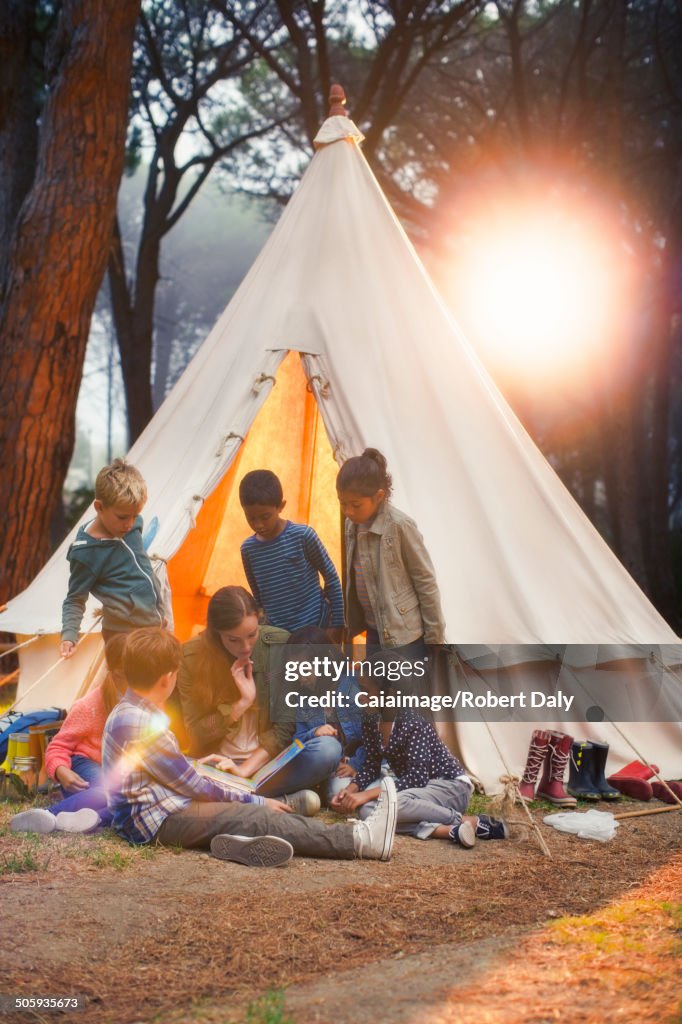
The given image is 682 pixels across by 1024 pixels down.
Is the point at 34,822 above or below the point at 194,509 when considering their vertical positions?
below

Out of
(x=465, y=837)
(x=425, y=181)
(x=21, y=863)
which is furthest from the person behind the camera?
(x=425, y=181)

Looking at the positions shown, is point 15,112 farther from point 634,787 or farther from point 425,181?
point 425,181

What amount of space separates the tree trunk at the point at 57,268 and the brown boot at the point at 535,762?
139 inches

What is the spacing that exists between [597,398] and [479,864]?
22.2ft

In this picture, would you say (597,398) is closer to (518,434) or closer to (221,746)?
(518,434)

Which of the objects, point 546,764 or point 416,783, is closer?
point 416,783

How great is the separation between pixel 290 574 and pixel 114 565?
1.00 metres

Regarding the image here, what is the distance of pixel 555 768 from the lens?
4152 mm

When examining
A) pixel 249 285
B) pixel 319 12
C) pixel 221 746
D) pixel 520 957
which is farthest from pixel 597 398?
pixel 520 957

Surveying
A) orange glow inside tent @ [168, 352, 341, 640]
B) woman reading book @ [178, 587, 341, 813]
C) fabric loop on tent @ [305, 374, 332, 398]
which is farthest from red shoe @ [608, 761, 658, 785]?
orange glow inside tent @ [168, 352, 341, 640]

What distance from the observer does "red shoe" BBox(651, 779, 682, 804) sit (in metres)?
4.19

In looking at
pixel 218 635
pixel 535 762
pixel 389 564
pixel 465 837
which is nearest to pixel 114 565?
pixel 218 635

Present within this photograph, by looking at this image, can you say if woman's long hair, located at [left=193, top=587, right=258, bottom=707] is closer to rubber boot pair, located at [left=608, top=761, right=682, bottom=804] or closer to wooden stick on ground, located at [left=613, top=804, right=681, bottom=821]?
wooden stick on ground, located at [left=613, top=804, right=681, bottom=821]

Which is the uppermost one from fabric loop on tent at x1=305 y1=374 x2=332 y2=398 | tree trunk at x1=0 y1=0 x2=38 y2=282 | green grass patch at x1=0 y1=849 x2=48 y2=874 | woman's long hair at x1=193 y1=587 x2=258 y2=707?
tree trunk at x1=0 y1=0 x2=38 y2=282
